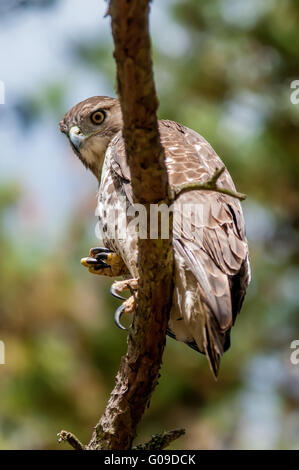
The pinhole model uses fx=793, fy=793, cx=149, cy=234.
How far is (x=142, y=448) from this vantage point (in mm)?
3777

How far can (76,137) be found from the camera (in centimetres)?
512

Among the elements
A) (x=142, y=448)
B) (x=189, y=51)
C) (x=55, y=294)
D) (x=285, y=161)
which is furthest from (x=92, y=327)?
(x=142, y=448)

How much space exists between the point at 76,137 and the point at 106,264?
1147mm

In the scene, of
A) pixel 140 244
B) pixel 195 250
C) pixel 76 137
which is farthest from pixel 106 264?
pixel 76 137

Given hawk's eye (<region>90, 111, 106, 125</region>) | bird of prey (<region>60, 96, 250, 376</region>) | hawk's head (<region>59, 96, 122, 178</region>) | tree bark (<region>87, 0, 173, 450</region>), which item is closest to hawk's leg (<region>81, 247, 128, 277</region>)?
bird of prey (<region>60, 96, 250, 376</region>)

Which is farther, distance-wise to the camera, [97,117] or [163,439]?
[97,117]

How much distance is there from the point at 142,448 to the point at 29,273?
16.2 ft

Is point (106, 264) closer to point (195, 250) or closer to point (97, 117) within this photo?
point (195, 250)

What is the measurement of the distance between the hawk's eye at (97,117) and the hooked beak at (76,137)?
0.38 feet

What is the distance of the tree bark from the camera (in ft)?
8.96

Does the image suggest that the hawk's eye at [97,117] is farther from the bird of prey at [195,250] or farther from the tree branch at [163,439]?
the tree branch at [163,439]

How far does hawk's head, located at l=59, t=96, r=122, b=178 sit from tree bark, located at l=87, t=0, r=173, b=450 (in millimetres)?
1752

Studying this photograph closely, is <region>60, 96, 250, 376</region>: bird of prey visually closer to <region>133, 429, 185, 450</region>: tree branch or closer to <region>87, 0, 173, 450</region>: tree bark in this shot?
<region>87, 0, 173, 450</region>: tree bark
